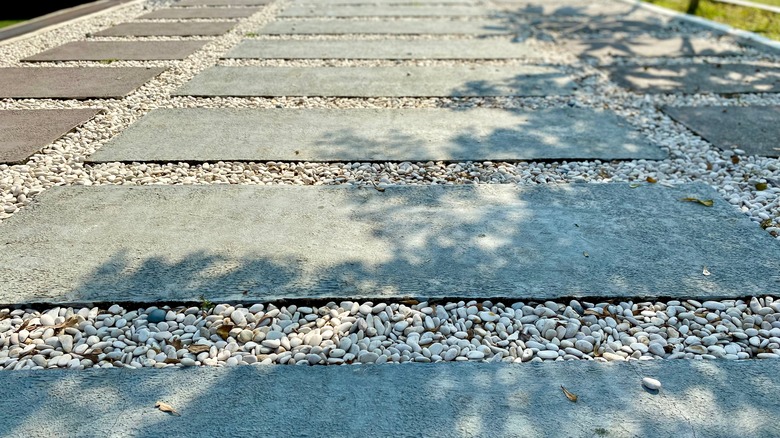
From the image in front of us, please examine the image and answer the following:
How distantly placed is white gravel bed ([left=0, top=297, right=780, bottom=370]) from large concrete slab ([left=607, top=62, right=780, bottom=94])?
4623 millimetres

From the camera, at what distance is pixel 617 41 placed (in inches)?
376

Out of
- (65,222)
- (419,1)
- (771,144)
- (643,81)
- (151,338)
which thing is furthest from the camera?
(419,1)

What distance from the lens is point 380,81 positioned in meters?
7.16

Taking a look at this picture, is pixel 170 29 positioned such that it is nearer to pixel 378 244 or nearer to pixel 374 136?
pixel 374 136

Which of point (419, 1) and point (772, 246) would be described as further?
point (419, 1)

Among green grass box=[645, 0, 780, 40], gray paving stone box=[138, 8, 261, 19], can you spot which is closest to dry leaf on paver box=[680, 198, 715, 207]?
green grass box=[645, 0, 780, 40]

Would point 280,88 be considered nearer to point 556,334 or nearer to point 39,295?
point 39,295

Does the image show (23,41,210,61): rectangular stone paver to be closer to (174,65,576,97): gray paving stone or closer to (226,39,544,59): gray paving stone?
(226,39,544,59): gray paving stone

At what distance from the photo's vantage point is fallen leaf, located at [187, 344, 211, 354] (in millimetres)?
2633

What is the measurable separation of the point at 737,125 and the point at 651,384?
13.6 ft

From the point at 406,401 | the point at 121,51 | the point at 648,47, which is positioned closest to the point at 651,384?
the point at 406,401

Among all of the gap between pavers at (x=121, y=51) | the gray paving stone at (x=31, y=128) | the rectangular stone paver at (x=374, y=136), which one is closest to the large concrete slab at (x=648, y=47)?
the rectangular stone paver at (x=374, y=136)

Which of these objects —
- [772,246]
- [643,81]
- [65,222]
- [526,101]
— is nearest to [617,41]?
[643,81]

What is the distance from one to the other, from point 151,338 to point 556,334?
183 centimetres
